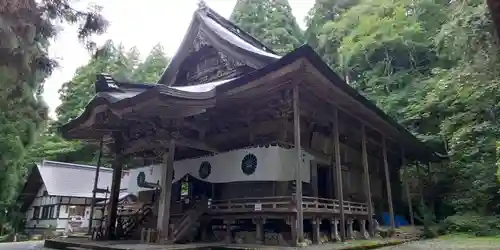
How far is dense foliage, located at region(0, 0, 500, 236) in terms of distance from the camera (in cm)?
901

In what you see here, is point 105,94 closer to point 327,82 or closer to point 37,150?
point 327,82

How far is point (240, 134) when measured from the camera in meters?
11.6

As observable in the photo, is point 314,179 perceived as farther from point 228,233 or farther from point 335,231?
point 228,233

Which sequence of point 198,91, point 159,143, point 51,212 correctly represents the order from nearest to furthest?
point 198,91
point 159,143
point 51,212

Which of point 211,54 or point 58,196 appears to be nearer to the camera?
point 211,54

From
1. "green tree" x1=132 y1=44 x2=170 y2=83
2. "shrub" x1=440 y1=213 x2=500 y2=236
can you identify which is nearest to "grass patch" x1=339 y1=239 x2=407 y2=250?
"shrub" x1=440 y1=213 x2=500 y2=236

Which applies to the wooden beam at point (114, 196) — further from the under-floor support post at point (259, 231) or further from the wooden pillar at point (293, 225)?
the wooden pillar at point (293, 225)

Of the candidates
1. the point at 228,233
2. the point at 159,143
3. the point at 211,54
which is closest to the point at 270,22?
the point at 211,54

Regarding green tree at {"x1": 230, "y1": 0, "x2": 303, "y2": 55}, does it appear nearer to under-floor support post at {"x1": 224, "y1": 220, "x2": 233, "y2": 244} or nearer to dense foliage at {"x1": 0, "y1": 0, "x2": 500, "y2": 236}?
dense foliage at {"x1": 0, "y1": 0, "x2": 500, "y2": 236}

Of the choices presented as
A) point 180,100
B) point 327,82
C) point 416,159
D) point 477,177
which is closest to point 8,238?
point 180,100

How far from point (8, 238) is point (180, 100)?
2131 cm

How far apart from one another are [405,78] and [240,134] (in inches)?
620

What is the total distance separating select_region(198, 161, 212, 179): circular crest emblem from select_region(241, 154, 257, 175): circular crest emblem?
1.37 meters

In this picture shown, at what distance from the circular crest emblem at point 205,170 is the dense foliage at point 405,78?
4.31m
